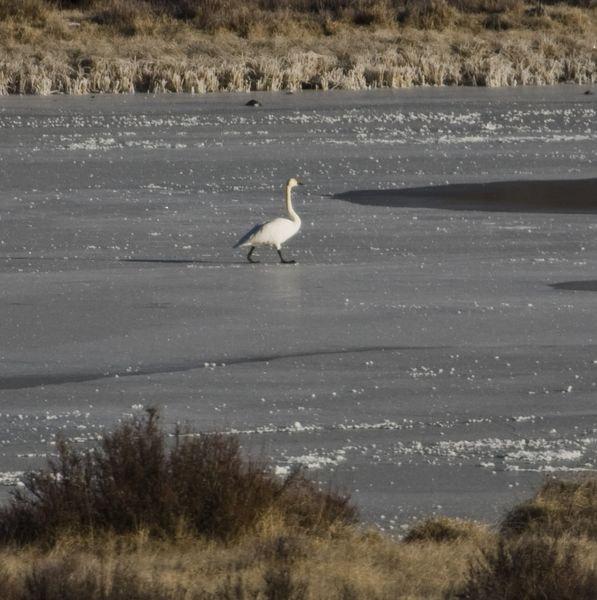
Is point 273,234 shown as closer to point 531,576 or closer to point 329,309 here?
point 329,309

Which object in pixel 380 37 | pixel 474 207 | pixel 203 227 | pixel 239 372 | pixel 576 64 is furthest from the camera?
pixel 380 37

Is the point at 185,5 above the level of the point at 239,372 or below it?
above

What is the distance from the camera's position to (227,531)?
647 cm

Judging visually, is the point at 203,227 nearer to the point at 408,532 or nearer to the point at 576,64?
the point at 408,532

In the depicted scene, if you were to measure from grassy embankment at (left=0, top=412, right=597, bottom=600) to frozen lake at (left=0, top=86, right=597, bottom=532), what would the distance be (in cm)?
47

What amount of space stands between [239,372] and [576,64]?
34269mm

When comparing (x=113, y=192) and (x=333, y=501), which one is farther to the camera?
(x=113, y=192)

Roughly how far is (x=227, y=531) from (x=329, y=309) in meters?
6.16

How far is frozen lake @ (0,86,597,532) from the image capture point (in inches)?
332

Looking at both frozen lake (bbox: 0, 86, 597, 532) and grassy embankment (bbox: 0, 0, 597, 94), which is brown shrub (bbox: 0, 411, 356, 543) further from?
grassy embankment (bbox: 0, 0, 597, 94)

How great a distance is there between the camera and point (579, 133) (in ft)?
93.5

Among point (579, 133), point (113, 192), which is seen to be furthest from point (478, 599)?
point (579, 133)

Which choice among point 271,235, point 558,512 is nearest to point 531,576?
point 558,512

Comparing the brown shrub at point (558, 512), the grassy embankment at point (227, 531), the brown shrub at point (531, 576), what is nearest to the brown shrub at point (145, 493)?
the grassy embankment at point (227, 531)
